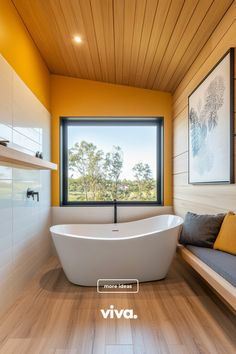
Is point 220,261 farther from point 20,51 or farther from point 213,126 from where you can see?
point 20,51

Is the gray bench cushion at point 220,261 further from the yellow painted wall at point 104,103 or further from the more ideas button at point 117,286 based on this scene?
the yellow painted wall at point 104,103

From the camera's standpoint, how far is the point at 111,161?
371 cm

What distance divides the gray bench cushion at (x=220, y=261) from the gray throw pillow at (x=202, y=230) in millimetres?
78

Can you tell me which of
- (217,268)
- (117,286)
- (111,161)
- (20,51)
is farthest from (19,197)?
(217,268)

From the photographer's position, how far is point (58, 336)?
1.63 meters

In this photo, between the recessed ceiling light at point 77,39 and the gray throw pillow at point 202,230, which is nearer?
the gray throw pillow at point 202,230

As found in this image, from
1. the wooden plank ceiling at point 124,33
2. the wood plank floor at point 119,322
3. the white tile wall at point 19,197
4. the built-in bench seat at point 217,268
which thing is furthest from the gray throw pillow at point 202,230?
the wooden plank ceiling at point 124,33

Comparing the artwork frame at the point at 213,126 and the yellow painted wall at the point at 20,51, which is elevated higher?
the yellow painted wall at the point at 20,51

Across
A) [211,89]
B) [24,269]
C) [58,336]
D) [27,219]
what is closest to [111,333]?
[58,336]

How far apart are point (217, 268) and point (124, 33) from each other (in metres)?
2.37

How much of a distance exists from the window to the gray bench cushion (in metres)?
1.67

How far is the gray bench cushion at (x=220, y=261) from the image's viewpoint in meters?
1.55

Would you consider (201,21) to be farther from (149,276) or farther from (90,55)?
(149,276)

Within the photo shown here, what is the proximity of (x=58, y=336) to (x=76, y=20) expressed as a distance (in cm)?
276
